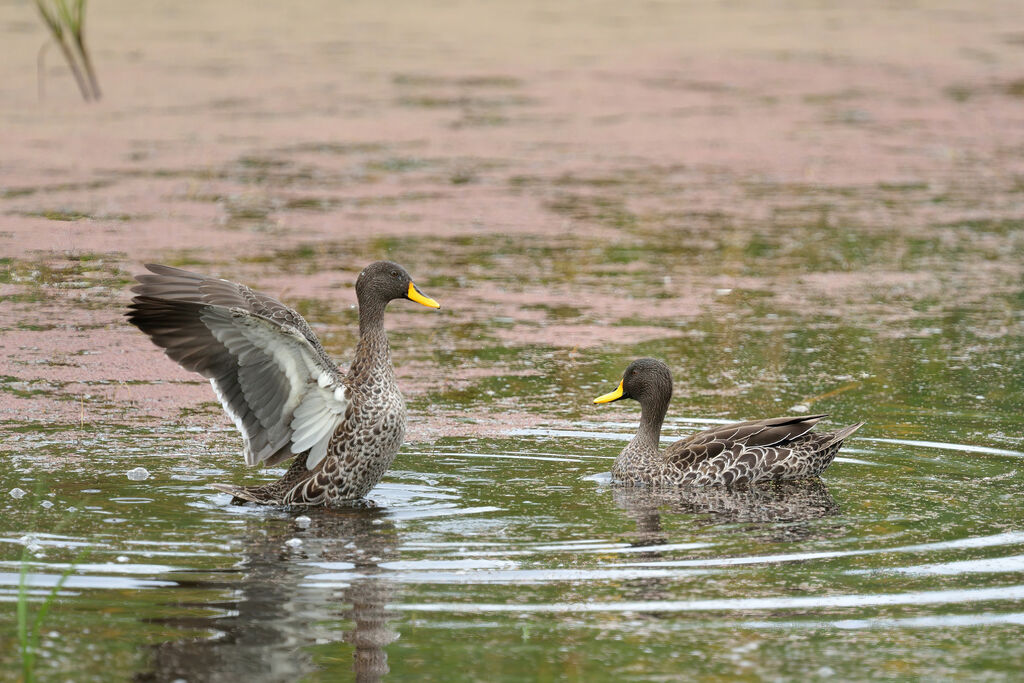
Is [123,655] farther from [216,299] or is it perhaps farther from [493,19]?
[493,19]

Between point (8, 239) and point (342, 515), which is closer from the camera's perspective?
point (342, 515)

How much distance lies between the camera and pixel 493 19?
21234 mm

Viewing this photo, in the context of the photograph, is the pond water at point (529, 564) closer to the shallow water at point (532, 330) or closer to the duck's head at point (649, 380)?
the shallow water at point (532, 330)

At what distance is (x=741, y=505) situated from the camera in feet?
22.7

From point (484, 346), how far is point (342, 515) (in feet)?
9.51

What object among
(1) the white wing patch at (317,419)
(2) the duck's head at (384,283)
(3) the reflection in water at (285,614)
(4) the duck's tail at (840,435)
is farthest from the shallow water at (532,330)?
(2) the duck's head at (384,283)

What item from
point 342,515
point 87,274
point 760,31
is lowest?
point 342,515

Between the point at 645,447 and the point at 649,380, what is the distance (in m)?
0.36

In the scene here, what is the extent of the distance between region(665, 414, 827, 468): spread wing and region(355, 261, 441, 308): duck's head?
1.32 m

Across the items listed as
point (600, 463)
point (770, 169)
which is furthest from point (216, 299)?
point (770, 169)

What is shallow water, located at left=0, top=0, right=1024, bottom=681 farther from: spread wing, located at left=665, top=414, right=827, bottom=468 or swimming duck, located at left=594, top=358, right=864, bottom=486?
spread wing, located at left=665, top=414, right=827, bottom=468

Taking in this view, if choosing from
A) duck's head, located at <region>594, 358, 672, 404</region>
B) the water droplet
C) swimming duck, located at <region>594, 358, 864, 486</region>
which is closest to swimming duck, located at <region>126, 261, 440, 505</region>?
the water droplet

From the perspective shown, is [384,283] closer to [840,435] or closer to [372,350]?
[372,350]

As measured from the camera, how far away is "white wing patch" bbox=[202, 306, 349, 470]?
6.39m
